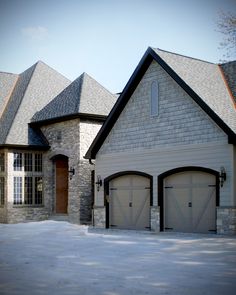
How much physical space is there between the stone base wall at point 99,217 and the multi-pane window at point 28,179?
5.72 m

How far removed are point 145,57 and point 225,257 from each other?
1042 centimetres

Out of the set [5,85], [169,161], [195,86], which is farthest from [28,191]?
[195,86]

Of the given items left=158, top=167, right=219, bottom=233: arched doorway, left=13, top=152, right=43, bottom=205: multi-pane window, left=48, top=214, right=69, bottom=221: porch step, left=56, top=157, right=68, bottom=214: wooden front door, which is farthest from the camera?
left=56, top=157, right=68, bottom=214: wooden front door

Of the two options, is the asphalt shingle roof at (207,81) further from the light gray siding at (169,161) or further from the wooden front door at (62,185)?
the wooden front door at (62,185)

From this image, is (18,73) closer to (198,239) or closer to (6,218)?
(6,218)

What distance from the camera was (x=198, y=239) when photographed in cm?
1667

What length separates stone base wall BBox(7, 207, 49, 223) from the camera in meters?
26.2

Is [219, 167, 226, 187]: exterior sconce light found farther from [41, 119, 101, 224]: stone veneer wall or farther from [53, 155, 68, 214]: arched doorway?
[53, 155, 68, 214]: arched doorway

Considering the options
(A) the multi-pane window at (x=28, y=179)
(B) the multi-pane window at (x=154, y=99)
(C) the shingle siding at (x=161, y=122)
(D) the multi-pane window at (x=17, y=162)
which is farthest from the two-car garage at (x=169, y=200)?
(D) the multi-pane window at (x=17, y=162)

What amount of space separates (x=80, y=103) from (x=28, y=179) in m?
5.05

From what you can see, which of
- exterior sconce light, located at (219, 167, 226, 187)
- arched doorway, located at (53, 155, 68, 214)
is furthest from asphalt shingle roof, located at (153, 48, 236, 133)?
arched doorway, located at (53, 155, 68, 214)

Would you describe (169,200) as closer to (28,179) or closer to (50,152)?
(50,152)

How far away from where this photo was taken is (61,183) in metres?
27.2

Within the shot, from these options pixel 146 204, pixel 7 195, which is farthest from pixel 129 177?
pixel 7 195
